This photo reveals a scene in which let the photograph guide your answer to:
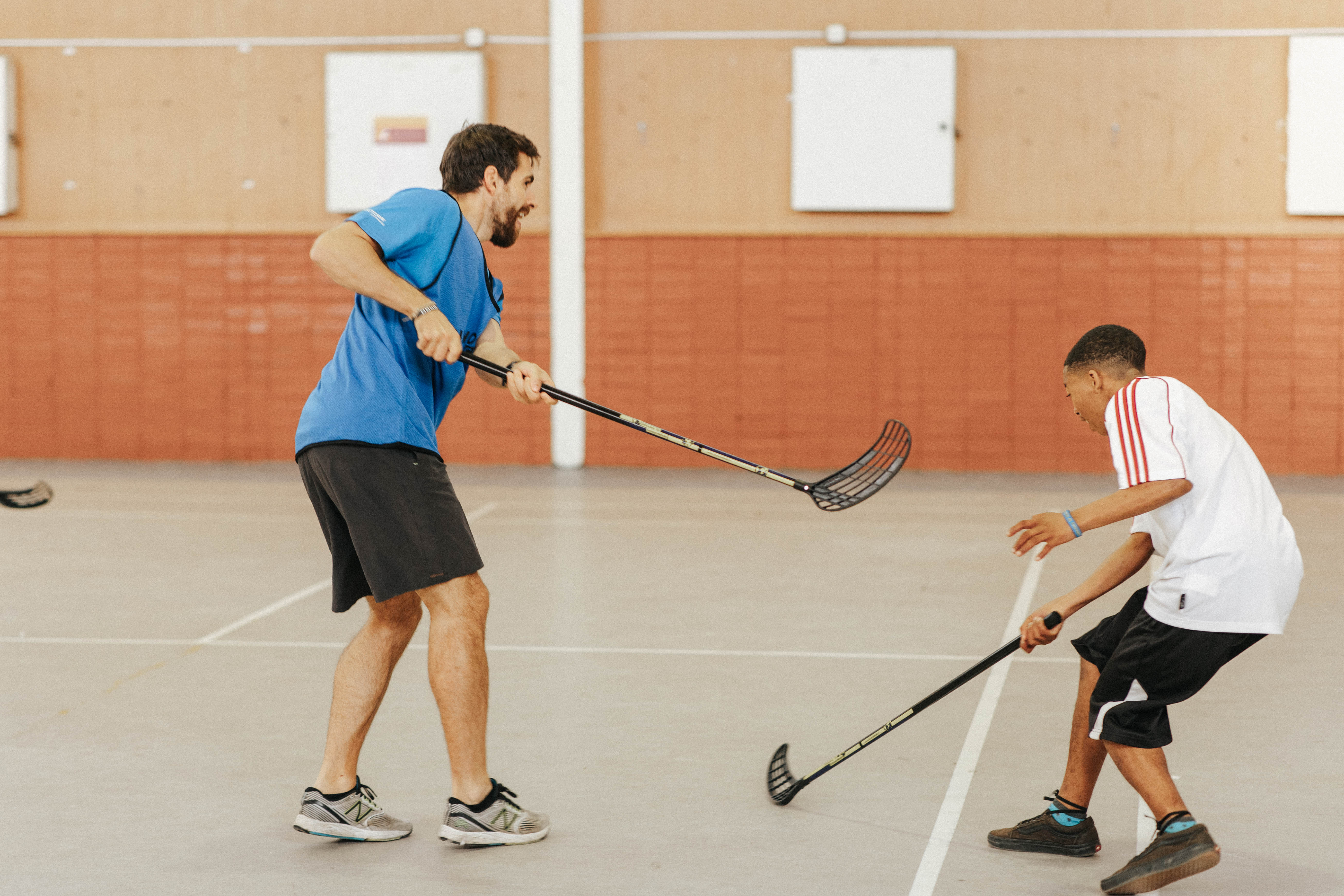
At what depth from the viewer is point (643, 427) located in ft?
13.7

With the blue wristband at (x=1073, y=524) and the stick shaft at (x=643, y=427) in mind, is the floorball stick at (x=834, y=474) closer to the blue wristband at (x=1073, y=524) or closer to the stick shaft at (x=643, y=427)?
the stick shaft at (x=643, y=427)

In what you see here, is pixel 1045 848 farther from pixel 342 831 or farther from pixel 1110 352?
pixel 342 831

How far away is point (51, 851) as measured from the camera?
3.80 m

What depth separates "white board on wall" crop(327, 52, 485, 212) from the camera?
13289mm

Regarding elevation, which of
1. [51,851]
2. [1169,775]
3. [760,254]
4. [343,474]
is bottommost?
[51,851]

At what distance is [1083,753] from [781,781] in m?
0.91

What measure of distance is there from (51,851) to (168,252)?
1084 centimetres

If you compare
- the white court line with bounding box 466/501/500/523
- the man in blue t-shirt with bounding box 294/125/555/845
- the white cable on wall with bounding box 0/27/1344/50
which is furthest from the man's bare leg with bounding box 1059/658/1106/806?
the white cable on wall with bounding box 0/27/1344/50

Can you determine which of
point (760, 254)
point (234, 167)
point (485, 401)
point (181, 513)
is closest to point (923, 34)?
point (760, 254)

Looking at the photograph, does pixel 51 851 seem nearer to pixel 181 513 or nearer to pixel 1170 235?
pixel 181 513

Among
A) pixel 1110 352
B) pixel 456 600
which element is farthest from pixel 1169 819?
pixel 456 600

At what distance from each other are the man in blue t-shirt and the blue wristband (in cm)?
138

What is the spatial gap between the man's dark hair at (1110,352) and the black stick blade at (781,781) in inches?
56.2

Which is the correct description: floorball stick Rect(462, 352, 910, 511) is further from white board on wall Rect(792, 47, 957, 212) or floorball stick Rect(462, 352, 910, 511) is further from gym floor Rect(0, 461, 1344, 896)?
white board on wall Rect(792, 47, 957, 212)
